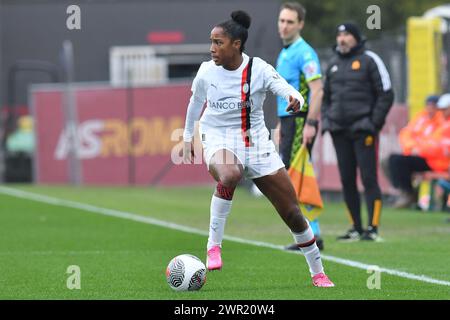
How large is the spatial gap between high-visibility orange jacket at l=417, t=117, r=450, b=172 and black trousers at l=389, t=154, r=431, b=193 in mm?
109

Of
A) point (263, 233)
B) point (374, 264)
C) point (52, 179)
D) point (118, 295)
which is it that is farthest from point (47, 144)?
point (118, 295)

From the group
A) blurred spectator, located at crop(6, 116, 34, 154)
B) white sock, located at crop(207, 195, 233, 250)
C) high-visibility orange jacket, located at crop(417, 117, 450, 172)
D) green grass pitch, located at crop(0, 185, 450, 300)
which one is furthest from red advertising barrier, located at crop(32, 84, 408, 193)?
white sock, located at crop(207, 195, 233, 250)

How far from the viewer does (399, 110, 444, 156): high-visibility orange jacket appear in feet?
62.8

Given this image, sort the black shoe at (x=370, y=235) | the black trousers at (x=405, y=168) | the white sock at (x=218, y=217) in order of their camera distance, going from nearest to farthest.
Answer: the white sock at (x=218, y=217) < the black shoe at (x=370, y=235) < the black trousers at (x=405, y=168)

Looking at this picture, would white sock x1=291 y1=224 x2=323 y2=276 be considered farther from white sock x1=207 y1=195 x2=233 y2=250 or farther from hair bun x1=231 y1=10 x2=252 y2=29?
hair bun x1=231 y1=10 x2=252 y2=29

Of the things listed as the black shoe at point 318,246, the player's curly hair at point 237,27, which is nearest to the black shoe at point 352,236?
the black shoe at point 318,246

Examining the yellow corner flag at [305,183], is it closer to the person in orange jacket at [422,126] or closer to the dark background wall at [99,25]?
the person in orange jacket at [422,126]

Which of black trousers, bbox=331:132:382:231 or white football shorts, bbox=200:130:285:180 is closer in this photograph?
white football shorts, bbox=200:130:285:180

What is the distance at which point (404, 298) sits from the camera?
8.84m

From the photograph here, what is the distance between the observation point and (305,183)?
12.9 meters

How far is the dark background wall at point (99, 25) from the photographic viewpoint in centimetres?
4116

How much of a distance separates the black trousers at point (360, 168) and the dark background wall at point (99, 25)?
2657 centimetres

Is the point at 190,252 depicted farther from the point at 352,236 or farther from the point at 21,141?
the point at 21,141

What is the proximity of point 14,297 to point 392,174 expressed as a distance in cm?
1140
